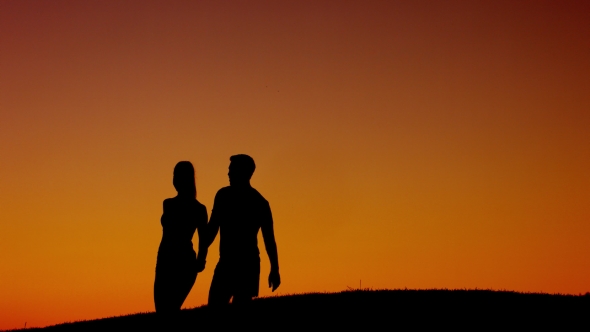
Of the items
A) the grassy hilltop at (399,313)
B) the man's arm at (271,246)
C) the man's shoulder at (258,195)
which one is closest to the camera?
the man's shoulder at (258,195)

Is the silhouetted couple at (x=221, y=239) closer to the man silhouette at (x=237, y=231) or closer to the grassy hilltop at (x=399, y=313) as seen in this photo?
the man silhouette at (x=237, y=231)

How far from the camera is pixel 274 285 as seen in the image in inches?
386

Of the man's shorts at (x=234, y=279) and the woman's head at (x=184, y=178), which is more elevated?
the woman's head at (x=184, y=178)

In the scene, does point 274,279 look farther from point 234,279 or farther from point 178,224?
point 178,224

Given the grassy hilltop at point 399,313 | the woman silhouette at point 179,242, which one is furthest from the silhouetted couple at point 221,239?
the grassy hilltop at point 399,313

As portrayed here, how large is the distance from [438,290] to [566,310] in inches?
163

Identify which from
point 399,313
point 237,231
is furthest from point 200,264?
point 399,313

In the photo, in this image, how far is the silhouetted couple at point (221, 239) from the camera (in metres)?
9.46

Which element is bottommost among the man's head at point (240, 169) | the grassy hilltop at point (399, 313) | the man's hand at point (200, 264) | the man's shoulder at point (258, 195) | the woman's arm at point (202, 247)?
the grassy hilltop at point (399, 313)

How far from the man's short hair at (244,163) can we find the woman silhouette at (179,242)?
87 centimetres

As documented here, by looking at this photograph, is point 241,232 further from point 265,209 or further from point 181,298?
point 181,298

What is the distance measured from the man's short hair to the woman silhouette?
0.87 metres

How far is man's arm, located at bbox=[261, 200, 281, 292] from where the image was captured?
32.0 feet

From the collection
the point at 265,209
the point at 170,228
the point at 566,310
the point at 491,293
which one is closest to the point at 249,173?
the point at 265,209
